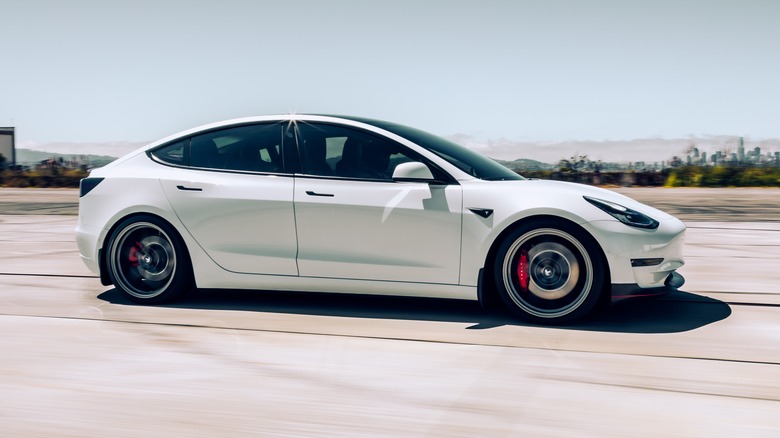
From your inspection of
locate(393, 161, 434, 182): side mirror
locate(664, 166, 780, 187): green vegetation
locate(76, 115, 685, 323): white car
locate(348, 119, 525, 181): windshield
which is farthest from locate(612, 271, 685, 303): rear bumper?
locate(664, 166, 780, 187): green vegetation

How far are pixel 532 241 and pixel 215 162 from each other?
8.45 ft

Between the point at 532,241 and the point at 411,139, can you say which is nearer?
the point at 532,241

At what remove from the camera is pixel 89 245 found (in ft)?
22.0

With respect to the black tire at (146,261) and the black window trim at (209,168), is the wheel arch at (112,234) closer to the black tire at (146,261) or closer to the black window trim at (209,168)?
the black tire at (146,261)

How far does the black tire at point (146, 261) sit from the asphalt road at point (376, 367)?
19 centimetres

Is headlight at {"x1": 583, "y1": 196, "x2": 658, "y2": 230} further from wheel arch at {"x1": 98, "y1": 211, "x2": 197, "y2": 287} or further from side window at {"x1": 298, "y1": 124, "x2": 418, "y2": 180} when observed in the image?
wheel arch at {"x1": 98, "y1": 211, "x2": 197, "y2": 287}

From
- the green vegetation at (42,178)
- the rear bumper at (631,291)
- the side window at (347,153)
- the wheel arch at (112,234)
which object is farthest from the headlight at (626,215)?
the green vegetation at (42,178)

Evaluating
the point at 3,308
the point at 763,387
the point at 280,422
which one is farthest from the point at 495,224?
the point at 3,308

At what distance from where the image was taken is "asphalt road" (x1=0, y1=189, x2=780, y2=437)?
3674mm

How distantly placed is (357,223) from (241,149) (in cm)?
122

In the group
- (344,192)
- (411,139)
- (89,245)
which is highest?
(411,139)

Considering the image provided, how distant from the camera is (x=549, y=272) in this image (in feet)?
18.6

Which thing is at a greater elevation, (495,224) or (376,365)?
(495,224)

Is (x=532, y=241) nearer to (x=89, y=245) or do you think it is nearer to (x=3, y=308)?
(x=89, y=245)
